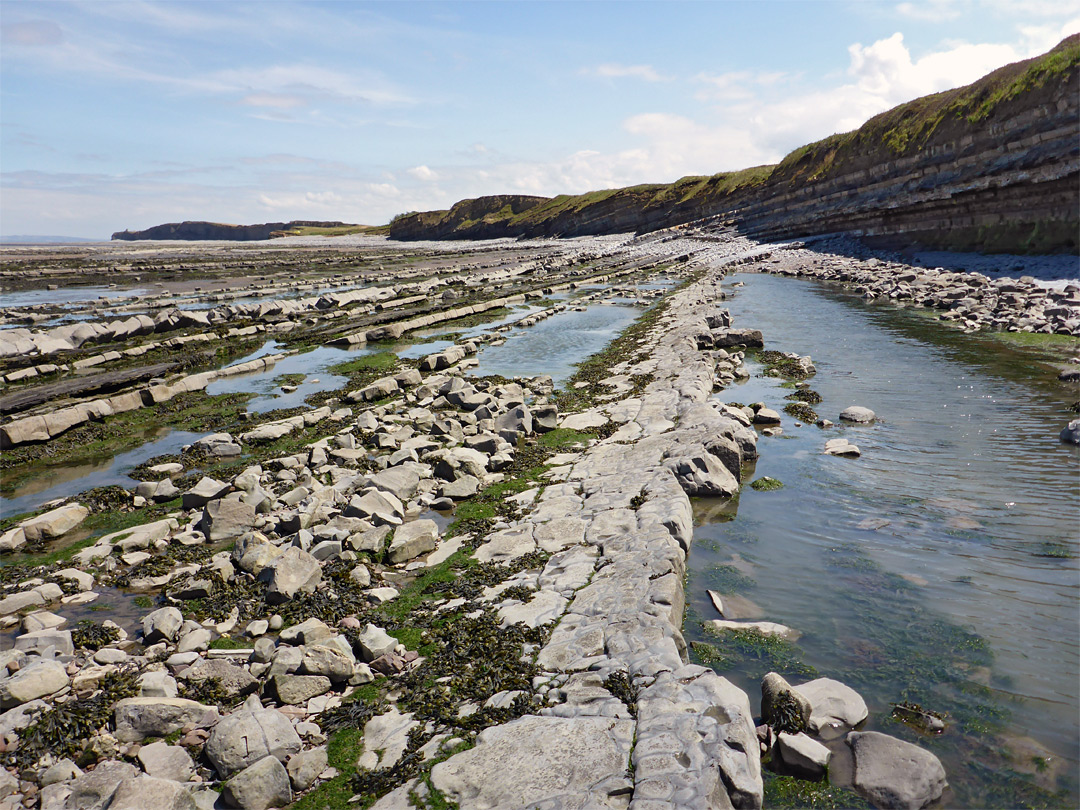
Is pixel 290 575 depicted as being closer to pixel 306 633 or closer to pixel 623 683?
pixel 306 633

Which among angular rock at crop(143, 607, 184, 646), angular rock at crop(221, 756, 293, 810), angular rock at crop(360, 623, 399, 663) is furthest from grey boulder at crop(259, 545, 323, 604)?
angular rock at crop(221, 756, 293, 810)

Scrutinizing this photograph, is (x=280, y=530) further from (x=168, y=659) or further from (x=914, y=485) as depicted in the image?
(x=914, y=485)

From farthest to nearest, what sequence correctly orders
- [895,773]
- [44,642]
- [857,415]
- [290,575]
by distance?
[857,415], [290,575], [44,642], [895,773]

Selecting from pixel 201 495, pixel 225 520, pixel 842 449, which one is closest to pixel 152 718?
pixel 225 520

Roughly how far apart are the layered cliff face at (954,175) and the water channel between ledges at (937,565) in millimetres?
24941

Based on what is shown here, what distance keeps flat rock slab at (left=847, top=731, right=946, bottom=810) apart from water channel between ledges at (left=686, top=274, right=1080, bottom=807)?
20 centimetres

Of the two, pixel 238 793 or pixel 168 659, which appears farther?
Answer: pixel 168 659

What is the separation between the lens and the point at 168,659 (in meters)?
6.11

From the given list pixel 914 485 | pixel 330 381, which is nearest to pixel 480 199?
pixel 330 381

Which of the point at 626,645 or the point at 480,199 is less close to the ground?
the point at 480,199

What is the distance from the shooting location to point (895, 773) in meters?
4.43

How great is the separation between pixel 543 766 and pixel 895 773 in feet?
8.49

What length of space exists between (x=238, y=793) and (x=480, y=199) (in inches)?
6640

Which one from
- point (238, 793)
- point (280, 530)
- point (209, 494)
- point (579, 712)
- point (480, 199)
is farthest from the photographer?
point (480, 199)
